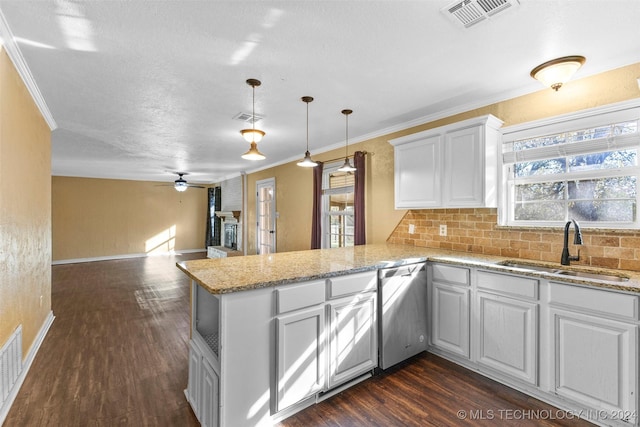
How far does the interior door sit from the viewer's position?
672cm

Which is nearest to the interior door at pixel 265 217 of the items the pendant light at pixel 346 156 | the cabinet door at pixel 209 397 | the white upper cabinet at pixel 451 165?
the pendant light at pixel 346 156

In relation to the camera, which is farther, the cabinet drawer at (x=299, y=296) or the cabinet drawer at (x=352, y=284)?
the cabinet drawer at (x=352, y=284)

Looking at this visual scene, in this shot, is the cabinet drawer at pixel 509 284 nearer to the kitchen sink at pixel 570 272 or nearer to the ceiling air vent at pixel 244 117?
the kitchen sink at pixel 570 272

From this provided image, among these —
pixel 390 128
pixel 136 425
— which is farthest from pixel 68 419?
pixel 390 128

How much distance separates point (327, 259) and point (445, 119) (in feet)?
7.09

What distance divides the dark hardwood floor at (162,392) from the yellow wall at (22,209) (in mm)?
432

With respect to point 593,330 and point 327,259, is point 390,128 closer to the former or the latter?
point 327,259

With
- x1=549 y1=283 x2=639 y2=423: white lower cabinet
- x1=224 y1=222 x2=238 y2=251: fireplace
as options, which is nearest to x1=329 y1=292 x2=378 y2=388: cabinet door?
x1=549 y1=283 x2=639 y2=423: white lower cabinet

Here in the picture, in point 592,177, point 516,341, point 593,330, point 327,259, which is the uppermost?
point 592,177

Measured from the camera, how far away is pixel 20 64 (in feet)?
7.38

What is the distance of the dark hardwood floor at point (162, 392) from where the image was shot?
6.45 ft

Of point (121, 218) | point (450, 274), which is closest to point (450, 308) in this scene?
point (450, 274)

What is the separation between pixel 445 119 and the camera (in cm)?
342

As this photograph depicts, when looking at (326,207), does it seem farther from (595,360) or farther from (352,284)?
(595,360)
